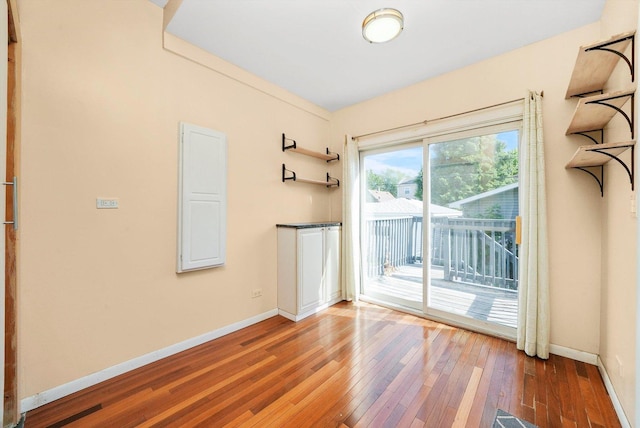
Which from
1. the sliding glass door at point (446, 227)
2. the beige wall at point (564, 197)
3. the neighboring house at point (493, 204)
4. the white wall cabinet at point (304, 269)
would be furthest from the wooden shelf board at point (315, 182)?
the beige wall at point (564, 197)

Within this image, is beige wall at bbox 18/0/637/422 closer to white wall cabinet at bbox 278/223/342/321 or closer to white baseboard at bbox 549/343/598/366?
white baseboard at bbox 549/343/598/366

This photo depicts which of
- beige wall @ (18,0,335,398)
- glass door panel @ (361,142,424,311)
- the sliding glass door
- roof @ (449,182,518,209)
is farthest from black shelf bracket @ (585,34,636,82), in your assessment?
beige wall @ (18,0,335,398)

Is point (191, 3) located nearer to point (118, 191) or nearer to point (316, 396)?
point (118, 191)

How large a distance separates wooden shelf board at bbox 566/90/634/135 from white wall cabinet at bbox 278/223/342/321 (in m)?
2.37

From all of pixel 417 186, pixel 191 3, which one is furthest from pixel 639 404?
pixel 191 3

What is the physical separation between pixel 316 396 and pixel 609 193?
2.47 metres

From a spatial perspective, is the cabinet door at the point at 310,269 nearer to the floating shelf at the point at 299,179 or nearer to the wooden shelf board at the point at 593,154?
the floating shelf at the point at 299,179

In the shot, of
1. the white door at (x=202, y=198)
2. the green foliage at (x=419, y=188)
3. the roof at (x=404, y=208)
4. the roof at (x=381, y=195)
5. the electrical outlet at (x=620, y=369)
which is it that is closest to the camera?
the electrical outlet at (x=620, y=369)

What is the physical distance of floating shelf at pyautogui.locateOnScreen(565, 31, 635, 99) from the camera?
1.41m

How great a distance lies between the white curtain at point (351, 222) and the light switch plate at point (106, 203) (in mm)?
2422

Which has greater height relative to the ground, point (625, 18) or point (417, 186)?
point (625, 18)

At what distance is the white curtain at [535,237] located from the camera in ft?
7.04

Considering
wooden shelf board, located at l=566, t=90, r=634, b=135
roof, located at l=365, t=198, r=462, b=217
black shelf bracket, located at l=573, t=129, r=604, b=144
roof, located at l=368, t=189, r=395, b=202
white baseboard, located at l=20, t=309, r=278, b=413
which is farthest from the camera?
roof, located at l=368, t=189, r=395, b=202

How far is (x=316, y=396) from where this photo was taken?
173cm
